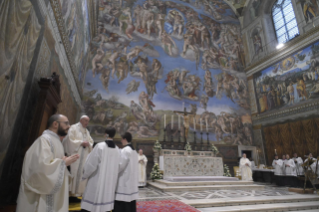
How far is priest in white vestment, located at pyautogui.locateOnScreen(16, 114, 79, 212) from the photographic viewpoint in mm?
1949

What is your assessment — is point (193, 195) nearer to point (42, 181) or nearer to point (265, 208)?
point (265, 208)

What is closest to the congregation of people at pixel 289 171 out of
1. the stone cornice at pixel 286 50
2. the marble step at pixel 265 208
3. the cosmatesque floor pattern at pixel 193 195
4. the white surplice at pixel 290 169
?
the white surplice at pixel 290 169

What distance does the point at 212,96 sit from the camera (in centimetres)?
1450

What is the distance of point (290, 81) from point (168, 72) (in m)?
8.41

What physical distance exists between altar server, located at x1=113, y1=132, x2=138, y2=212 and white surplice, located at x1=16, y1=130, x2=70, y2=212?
1.38m

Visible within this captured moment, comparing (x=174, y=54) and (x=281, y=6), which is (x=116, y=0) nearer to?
(x=174, y=54)

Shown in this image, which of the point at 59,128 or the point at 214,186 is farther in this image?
the point at 214,186

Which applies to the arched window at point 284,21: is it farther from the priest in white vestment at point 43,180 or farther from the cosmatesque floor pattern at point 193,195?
the priest in white vestment at point 43,180

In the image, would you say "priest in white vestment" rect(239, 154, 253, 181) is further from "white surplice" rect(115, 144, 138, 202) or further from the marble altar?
"white surplice" rect(115, 144, 138, 202)

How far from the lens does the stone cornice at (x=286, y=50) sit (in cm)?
1142

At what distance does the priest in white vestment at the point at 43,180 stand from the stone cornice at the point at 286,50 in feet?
48.6

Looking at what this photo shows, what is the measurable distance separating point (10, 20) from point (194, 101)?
40.1 feet

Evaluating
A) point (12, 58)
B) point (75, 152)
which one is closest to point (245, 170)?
point (75, 152)

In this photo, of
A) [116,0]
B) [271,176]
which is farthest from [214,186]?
[116,0]
